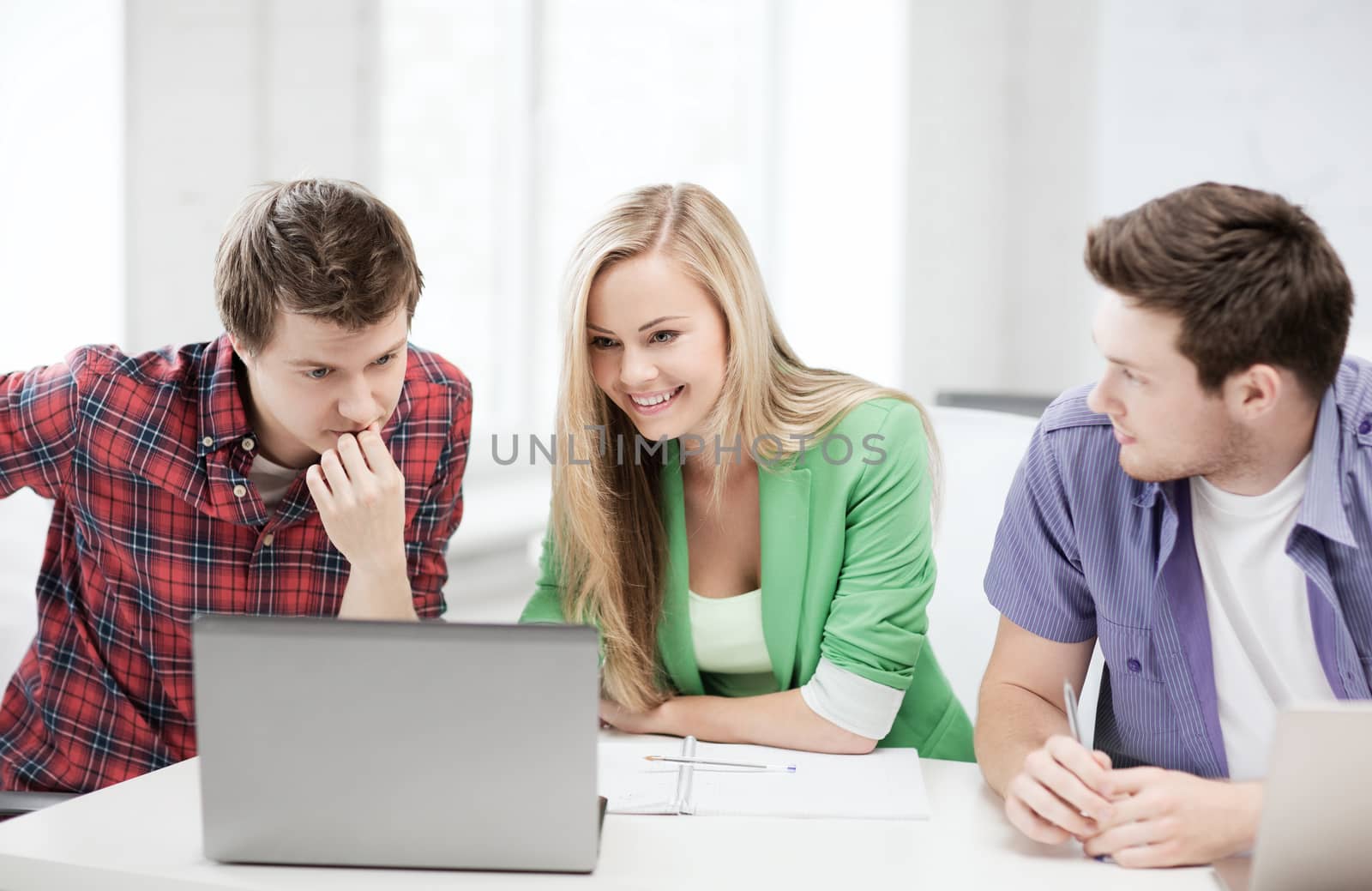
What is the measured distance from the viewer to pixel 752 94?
3.97 m

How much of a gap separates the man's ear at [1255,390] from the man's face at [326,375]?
905mm

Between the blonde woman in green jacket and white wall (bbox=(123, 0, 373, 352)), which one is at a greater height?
white wall (bbox=(123, 0, 373, 352))

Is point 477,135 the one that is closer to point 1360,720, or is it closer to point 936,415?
point 936,415

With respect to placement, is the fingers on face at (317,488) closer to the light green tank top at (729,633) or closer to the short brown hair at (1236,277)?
A: the light green tank top at (729,633)

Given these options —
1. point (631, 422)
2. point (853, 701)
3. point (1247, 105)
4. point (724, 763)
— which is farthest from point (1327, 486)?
point (1247, 105)

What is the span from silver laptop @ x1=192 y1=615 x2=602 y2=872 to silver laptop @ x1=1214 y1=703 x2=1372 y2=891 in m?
0.51

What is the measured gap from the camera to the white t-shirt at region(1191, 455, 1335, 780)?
4.14 ft

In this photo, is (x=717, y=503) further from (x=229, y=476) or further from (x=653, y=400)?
(x=229, y=476)

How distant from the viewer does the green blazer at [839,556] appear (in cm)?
149

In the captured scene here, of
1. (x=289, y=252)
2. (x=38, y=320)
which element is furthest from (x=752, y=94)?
(x=289, y=252)

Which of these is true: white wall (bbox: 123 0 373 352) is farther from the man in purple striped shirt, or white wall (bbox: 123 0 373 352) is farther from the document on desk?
the man in purple striped shirt

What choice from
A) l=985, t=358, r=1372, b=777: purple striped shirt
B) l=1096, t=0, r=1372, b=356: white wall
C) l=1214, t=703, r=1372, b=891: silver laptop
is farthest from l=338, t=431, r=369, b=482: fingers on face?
l=1096, t=0, r=1372, b=356: white wall

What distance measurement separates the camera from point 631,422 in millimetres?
1611

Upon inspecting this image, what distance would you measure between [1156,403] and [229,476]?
106 cm
